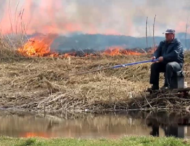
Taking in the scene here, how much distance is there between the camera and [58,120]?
1117 centimetres

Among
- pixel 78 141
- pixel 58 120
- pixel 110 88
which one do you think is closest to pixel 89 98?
pixel 110 88

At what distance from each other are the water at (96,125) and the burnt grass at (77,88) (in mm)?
924

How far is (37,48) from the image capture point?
21.3 meters

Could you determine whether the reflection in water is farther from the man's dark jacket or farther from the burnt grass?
the man's dark jacket

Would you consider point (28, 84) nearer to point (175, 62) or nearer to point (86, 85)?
point (86, 85)

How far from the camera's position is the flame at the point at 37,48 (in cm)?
2070

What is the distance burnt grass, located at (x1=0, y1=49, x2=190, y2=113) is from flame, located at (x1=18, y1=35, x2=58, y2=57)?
1789 millimetres

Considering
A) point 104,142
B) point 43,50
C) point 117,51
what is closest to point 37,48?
point 43,50

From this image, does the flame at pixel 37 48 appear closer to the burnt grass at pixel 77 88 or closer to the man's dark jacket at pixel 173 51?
the burnt grass at pixel 77 88

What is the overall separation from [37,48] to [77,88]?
25.2ft

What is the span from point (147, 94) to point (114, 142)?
5.40 meters

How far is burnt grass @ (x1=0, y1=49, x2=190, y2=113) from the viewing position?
12.7 metres

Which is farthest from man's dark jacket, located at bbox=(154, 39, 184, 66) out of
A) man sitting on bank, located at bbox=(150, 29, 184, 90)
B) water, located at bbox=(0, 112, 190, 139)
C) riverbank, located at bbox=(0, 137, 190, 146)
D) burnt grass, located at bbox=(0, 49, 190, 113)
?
riverbank, located at bbox=(0, 137, 190, 146)

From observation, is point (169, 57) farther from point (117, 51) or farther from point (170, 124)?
point (117, 51)
